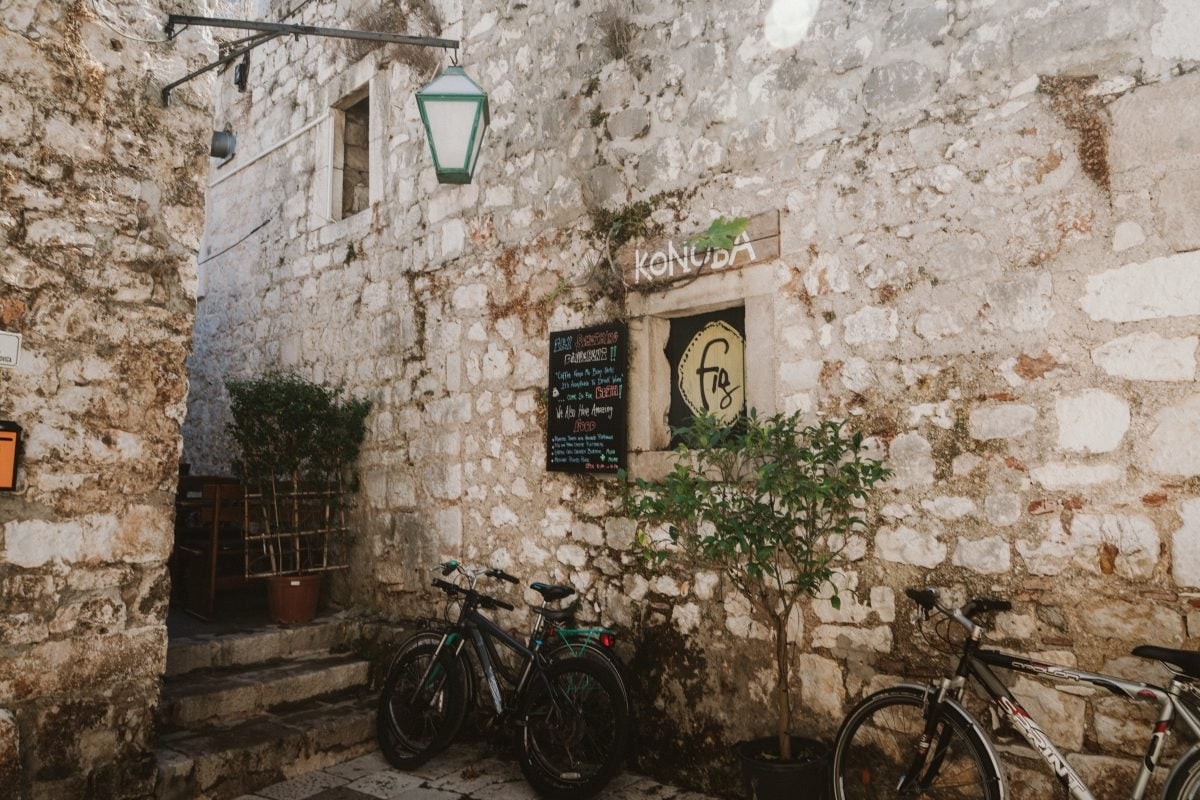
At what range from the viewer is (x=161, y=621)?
371cm

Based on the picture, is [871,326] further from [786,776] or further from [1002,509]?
[786,776]

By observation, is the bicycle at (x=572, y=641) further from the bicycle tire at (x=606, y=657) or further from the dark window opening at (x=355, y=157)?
the dark window opening at (x=355, y=157)

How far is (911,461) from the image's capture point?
3.32m

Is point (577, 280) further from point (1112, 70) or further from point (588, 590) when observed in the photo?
point (1112, 70)

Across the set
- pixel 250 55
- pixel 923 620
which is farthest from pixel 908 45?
pixel 250 55

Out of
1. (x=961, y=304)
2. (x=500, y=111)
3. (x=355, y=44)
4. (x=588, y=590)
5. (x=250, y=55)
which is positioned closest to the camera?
(x=961, y=304)

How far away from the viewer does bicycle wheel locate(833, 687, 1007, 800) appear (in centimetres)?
282

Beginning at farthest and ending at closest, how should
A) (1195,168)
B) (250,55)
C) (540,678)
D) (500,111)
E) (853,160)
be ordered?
(250,55)
(500,111)
(540,678)
(853,160)
(1195,168)

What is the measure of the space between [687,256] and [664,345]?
→ 1.59 ft

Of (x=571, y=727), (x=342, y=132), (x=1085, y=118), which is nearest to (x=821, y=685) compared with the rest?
(x=571, y=727)

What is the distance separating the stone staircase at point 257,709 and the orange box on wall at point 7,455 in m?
1.41

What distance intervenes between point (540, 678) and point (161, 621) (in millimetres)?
1715

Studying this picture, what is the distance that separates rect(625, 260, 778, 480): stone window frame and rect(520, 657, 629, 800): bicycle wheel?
1.01 metres

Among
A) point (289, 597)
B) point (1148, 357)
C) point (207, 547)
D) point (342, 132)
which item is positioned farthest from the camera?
point (342, 132)
